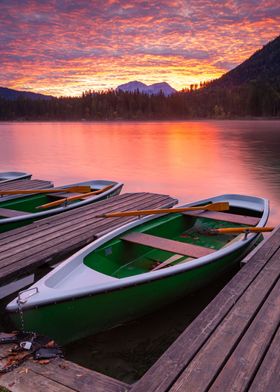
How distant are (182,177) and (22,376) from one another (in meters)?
20.4

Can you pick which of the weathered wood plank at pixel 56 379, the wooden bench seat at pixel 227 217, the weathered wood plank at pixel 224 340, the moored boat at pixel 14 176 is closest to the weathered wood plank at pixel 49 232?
the wooden bench seat at pixel 227 217

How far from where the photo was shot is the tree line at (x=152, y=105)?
426 ft

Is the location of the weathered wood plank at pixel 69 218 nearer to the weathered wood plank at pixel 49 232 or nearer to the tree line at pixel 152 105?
the weathered wood plank at pixel 49 232

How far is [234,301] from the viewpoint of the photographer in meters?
4.78

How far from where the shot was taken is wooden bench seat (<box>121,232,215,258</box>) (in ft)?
20.1

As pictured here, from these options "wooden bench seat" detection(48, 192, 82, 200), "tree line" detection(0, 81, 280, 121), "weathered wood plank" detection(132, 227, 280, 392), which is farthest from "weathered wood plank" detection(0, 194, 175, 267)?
"tree line" detection(0, 81, 280, 121)

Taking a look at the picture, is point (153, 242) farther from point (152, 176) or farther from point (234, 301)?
point (152, 176)

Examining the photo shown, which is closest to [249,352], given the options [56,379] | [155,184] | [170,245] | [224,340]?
[224,340]

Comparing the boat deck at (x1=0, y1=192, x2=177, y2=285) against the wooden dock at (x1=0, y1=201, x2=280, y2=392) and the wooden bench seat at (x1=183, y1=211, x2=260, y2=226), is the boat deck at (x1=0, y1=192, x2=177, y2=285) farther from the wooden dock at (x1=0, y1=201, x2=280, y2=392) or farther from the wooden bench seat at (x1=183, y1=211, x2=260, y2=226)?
the wooden dock at (x1=0, y1=201, x2=280, y2=392)

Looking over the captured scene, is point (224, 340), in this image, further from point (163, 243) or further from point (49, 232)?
point (49, 232)

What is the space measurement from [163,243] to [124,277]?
2.99ft

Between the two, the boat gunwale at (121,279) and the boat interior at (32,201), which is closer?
the boat gunwale at (121,279)

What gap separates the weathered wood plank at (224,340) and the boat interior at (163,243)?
124 cm

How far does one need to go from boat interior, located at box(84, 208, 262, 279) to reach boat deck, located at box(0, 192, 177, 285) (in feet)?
3.02
